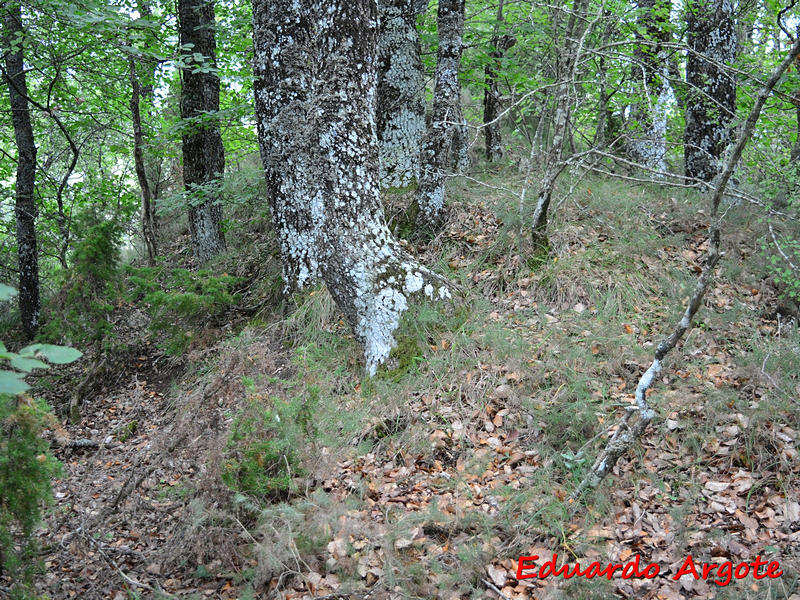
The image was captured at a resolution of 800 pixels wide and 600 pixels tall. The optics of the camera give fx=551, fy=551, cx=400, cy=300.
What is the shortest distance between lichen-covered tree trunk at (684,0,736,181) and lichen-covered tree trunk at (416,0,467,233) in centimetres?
314

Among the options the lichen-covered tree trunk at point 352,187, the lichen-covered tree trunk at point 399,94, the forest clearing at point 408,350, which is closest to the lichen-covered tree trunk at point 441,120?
the forest clearing at point 408,350

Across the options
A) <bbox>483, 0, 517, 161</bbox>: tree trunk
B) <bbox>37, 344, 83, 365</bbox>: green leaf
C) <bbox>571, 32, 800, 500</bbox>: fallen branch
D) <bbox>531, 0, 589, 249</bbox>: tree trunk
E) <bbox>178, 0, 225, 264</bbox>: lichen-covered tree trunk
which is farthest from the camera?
<bbox>483, 0, 517, 161</bbox>: tree trunk

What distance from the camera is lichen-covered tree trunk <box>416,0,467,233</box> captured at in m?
6.75

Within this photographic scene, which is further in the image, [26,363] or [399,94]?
[399,94]

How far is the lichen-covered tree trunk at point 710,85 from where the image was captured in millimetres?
7289

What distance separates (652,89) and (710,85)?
919mm

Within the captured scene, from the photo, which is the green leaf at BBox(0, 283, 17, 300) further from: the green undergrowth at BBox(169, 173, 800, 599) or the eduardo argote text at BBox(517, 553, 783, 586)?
the eduardo argote text at BBox(517, 553, 783, 586)

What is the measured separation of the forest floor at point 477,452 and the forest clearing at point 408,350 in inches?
0.9

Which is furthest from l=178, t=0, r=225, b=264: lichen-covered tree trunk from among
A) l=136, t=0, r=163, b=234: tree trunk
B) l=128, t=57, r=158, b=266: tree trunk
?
l=128, t=57, r=158, b=266: tree trunk

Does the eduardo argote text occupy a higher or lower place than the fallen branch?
lower

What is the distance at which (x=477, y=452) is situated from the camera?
4352 millimetres

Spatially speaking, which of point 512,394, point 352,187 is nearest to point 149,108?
point 352,187

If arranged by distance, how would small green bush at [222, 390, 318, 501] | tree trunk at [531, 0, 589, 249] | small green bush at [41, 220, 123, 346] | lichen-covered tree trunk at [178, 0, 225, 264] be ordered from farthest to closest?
lichen-covered tree trunk at [178, 0, 225, 264]
small green bush at [41, 220, 123, 346]
tree trunk at [531, 0, 589, 249]
small green bush at [222, 390, 318, 501]

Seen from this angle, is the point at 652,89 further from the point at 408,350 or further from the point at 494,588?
the point at 494,588
